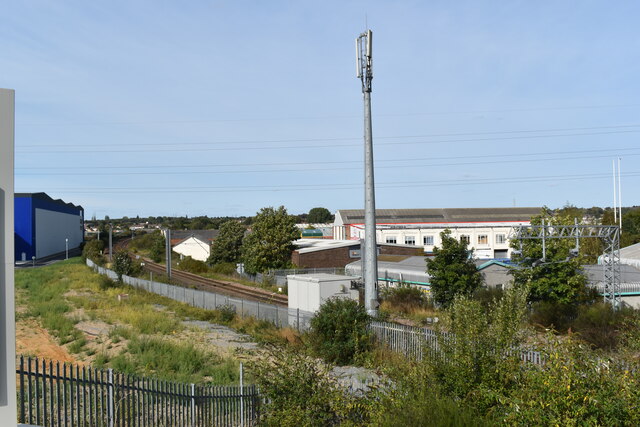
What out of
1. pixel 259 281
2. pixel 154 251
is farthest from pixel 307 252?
pixel 154 251

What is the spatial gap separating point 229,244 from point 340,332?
47.3 m

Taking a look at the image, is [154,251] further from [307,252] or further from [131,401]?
[131,401]

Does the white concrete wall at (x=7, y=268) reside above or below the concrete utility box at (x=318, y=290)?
above

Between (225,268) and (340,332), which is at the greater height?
(340,332)

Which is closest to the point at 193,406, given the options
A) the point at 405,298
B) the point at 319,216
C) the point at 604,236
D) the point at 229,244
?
the point at 405,298

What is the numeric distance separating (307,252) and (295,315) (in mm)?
29978

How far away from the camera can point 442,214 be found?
95750mm

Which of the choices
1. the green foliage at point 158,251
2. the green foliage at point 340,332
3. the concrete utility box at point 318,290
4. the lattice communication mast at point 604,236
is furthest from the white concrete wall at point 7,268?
the green foliage at point 158,251

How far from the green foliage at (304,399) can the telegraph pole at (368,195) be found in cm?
991

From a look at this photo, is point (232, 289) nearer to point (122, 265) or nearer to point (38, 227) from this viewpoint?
point (122, 265)

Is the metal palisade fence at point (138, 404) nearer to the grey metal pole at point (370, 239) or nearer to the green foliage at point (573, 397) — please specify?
the green foliage at point (573, 397)

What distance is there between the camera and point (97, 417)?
10.7 metres

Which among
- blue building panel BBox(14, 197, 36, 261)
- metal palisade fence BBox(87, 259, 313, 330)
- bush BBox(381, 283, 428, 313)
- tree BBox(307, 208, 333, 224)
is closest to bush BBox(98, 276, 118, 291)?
metal palisade fence BBox(87, 259, 313, 330)

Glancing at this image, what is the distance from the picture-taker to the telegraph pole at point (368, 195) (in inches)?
817
